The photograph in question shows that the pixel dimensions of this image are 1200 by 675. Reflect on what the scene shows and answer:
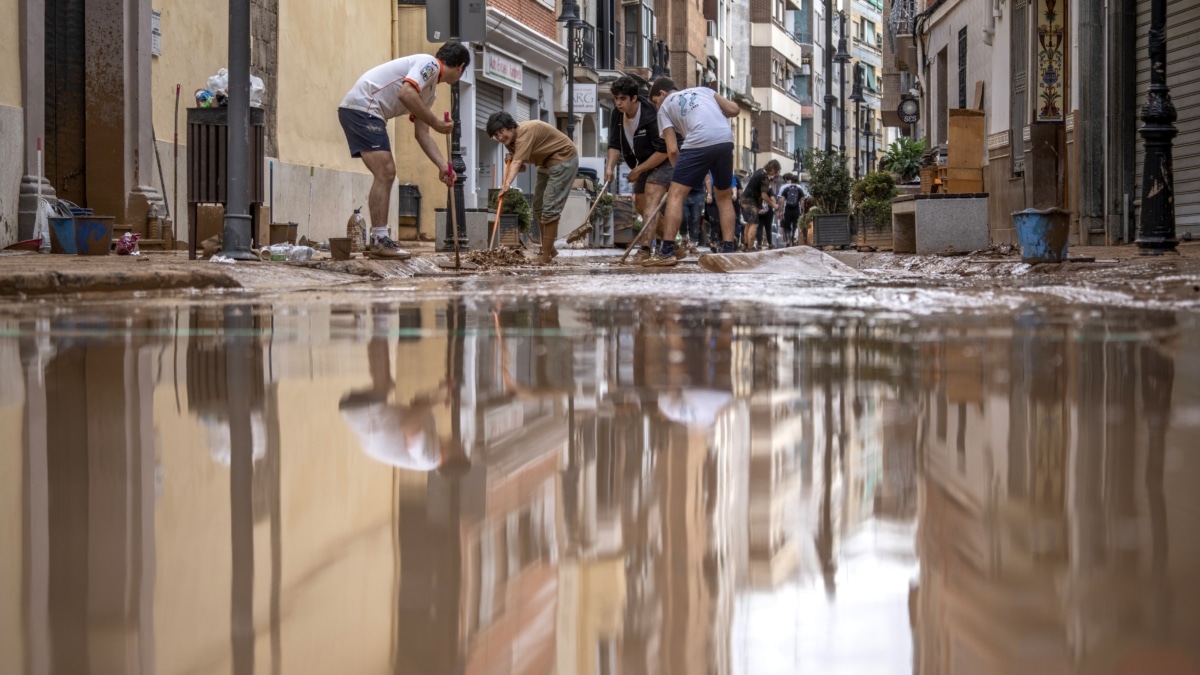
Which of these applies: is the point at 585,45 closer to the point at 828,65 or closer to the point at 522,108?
the point at 522,108

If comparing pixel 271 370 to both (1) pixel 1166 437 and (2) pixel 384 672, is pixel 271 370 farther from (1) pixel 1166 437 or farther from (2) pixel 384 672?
(2) pixel 384 672

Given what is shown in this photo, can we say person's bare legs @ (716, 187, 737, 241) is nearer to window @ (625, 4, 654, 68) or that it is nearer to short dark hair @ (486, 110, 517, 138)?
short dark hair @ (486, 110, 517, 138)

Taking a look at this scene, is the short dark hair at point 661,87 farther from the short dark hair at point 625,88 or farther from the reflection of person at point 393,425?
the reflection of person at point 393,425

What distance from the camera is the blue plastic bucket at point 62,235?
10.9 metres

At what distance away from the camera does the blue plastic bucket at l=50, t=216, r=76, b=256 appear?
10.9 metres

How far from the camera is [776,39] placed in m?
71.0

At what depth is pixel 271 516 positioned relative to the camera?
1685 millimetres

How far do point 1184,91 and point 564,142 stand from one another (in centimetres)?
670

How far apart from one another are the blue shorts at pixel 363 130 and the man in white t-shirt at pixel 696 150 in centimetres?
235

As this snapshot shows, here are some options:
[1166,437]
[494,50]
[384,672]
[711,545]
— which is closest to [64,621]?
[384,672]

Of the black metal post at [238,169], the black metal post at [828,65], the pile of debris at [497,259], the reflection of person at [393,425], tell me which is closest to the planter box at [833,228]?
the black metal post at [828,65]

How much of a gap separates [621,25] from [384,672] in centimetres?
4735

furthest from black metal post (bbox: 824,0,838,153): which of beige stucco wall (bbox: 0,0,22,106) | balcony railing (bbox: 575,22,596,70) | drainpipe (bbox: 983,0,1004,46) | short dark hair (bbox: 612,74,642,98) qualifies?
beige stucco wall (bbox: 0,0,22,106)

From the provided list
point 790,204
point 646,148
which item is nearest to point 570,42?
point 790,204
